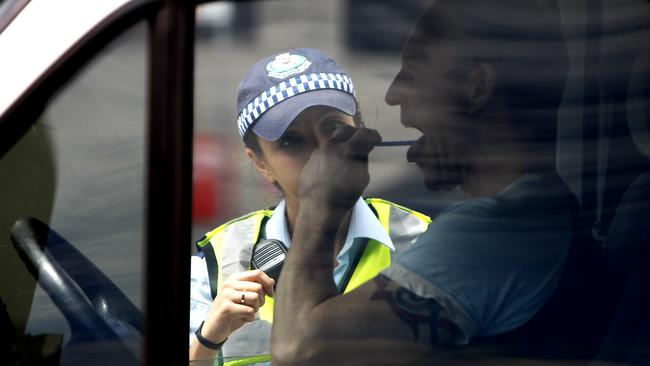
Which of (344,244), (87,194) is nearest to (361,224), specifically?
(344,244)

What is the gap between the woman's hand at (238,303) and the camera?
182 centimetres

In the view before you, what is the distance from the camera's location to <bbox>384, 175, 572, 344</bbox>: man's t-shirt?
1.80m

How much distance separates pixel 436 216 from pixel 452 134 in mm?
150

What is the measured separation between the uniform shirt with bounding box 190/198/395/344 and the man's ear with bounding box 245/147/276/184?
0.16 feet

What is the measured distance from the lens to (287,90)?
1.80 meters

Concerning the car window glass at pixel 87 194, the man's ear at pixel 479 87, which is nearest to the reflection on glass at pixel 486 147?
the man's ear at pixel 479 87

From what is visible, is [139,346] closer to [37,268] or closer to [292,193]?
[37,268]

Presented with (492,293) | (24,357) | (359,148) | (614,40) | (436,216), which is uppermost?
(614,40)

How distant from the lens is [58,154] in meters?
1.85

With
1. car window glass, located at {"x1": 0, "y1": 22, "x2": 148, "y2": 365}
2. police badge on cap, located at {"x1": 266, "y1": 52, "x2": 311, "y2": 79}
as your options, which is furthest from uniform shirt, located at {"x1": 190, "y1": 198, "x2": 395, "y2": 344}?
police badge on cap, located at {"x1": 266, "y1": 52, "x2": 311, "y2": 79}

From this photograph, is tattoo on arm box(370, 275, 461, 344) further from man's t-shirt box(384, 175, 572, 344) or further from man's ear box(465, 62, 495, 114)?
man's ear box(465, 62, 495, 114)

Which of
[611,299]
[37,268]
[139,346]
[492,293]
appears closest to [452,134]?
[492,293]

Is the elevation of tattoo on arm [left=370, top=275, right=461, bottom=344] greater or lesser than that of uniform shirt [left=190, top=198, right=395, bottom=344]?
lesser

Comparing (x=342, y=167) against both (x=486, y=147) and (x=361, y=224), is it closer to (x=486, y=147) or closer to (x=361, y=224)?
(x=361, y=224)
